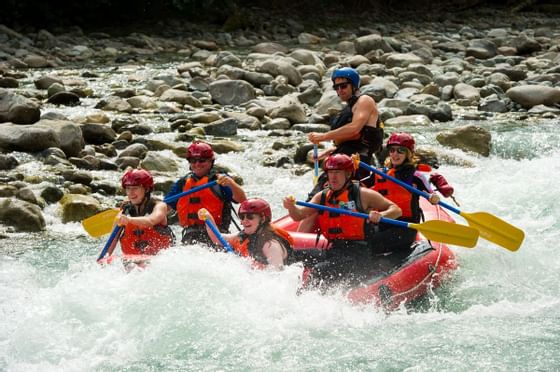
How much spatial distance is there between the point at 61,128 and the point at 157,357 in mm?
6007

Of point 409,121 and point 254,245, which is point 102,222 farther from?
point 409,121

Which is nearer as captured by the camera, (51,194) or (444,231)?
(444,231)

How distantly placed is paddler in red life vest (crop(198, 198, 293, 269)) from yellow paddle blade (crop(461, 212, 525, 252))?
1.74 meters

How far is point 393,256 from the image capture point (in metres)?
6.59

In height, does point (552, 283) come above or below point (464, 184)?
above

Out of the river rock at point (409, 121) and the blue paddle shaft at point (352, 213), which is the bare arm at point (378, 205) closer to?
the blue paddle shaft at point (352, 213)

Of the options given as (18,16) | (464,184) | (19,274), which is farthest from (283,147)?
(18,16)

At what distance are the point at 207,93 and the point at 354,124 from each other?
317 inches

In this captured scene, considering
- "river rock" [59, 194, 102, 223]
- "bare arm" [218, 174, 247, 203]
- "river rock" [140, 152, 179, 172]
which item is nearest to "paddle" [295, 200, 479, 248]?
"bare arm" [218, 174, 247, 203]

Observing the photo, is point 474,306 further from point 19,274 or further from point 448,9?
point 448,9

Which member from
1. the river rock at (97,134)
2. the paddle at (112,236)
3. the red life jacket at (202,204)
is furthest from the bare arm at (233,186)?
the river rock at (97,134)

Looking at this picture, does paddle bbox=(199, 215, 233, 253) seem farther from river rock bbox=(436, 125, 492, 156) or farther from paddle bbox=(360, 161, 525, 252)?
river rock bbox=(436, 125, 492, 156)

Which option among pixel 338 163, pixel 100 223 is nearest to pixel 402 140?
pixel 338 163

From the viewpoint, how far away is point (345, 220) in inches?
247
